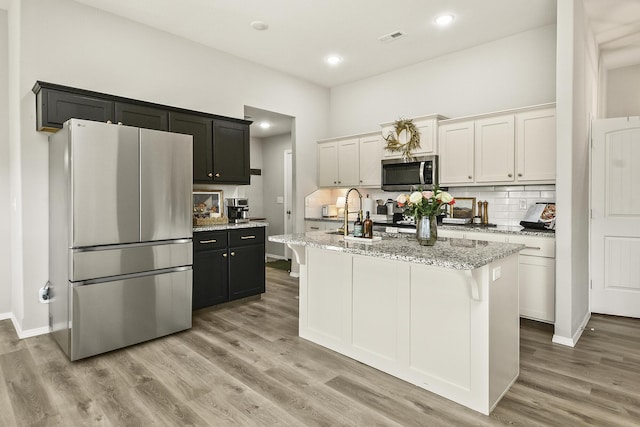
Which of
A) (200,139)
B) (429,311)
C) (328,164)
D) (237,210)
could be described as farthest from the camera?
(328,164)

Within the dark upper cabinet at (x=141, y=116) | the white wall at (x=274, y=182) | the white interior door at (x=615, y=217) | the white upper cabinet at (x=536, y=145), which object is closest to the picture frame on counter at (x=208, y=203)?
the dark upper cabinet at (x=141, y=116)

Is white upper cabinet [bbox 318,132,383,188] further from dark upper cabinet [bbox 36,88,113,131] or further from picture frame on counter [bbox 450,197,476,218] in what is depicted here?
dark upper cabinet [bbox 36,88,113,131]

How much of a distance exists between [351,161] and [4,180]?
410cm

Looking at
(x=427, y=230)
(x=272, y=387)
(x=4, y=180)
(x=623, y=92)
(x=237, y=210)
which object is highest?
(x=623, y=92)

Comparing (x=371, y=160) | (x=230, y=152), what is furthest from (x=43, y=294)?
(x=371, y=160)

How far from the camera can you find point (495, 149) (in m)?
4.15

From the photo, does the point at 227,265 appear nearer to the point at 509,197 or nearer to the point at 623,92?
the point at 509,197

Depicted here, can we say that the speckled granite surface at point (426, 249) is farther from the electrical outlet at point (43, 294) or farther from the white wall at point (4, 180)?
the white wall at point (4, 180)

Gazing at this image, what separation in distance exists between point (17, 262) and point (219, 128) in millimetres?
2395

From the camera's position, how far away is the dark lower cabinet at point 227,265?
156 inches

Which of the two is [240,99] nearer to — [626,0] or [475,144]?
[475,144]

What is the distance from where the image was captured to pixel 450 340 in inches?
90.7

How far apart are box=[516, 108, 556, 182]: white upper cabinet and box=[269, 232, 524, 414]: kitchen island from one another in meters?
1.65

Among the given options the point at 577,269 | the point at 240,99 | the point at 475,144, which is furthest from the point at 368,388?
the point at 240,99
